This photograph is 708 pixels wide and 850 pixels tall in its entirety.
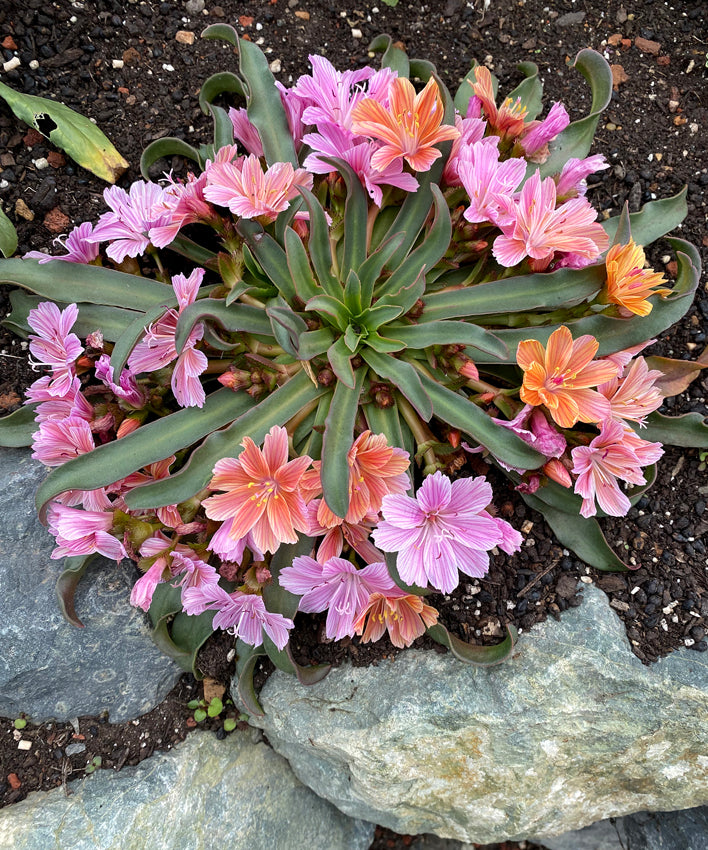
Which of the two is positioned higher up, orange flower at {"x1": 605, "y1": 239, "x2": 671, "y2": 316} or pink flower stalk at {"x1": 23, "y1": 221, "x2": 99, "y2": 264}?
orange flower at {"x1": 605, "y1": 239, "x2": 671, "y2": 316}

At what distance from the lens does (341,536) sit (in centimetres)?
180

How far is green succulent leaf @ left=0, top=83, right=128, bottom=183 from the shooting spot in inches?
84.7

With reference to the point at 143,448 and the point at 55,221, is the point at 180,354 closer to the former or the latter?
the point at 143,448

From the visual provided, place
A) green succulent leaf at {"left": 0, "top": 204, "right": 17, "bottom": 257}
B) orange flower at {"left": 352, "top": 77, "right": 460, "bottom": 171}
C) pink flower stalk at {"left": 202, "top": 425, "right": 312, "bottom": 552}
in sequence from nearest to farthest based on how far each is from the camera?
pink flower stalk at {"left": 202, "top": 425, "right": 312, "bottom": 552}
orange flower at {"left": 352, "top": 77, "right": 460, "bottom": 171}
green succulent leaf at {"left": 0, "top": 204, "right": 17, "bottom": 257}

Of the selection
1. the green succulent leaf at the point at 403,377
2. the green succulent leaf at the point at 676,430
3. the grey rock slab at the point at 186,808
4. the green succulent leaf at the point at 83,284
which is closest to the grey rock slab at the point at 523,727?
the grey rock slab at the point at 186,808

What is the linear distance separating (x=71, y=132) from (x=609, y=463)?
1.95 m

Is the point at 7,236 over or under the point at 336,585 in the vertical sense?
over

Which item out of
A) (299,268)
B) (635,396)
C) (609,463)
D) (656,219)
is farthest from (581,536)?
(299,268)

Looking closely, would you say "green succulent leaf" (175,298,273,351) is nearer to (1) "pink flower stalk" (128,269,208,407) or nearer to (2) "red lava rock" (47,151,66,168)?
(1) "pink flower stalk" (128,269,208,407)

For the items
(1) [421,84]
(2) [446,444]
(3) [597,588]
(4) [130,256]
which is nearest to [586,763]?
(3) [597,588]

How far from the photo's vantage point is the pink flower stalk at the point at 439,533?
160 cm

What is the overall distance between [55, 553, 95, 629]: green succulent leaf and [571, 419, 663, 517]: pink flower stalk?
4.71 feet

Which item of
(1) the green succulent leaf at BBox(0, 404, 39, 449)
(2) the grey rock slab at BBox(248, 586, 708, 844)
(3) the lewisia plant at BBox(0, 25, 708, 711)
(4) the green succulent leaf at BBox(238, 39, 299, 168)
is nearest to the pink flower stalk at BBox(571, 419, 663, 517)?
(3) the lewisia plant at BBox(0, 25, 708, 711)

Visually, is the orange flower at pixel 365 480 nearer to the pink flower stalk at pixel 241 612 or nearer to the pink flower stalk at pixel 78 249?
the pink flower stalk at pixel 241 612
